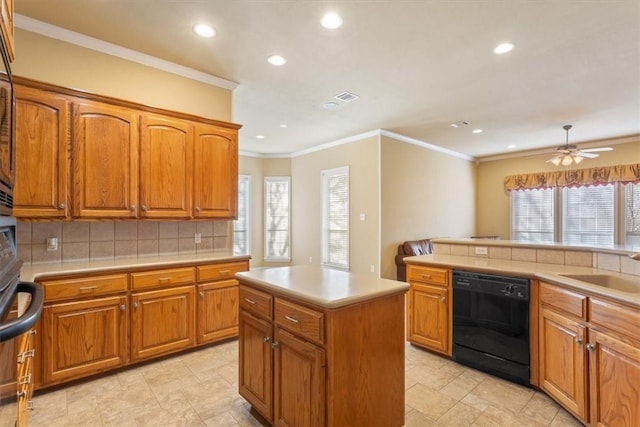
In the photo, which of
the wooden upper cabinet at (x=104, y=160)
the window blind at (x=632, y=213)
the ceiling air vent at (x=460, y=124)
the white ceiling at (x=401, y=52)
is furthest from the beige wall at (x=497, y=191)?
the wooden upper cabinet at (x=104, y=160)

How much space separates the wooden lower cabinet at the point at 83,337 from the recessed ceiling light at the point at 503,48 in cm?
388

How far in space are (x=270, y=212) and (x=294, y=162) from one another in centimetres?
131

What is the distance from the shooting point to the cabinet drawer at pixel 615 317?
1661mm

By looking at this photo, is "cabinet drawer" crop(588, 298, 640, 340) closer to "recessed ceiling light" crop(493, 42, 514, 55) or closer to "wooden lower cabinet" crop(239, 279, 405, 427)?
"wooden lower cabinet" crop(239, 279, 405, 427)

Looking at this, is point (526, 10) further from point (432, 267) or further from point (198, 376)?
point (198, 376)

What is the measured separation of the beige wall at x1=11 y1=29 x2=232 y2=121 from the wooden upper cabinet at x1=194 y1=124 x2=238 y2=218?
0.86 feet

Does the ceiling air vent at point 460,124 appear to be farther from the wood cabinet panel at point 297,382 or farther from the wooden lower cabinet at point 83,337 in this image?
the wooden lower cabinet at point 83,337

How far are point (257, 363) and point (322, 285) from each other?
673mm

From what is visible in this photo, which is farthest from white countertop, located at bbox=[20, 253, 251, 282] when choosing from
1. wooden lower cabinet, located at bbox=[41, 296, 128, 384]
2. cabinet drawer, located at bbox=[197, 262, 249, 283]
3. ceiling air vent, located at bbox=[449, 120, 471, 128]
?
ceiling air vent, located at bbox=[449, 120, 471, 128]

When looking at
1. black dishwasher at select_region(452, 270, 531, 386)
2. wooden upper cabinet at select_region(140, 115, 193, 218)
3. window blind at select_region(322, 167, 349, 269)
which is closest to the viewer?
black dishwasher at select_region(452, 270, 531, 386)

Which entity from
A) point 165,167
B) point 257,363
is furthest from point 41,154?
point 257,363

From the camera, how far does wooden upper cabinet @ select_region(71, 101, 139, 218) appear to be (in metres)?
2.58

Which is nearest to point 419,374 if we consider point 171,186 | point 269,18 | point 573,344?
point 573,344

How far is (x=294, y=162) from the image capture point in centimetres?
741
